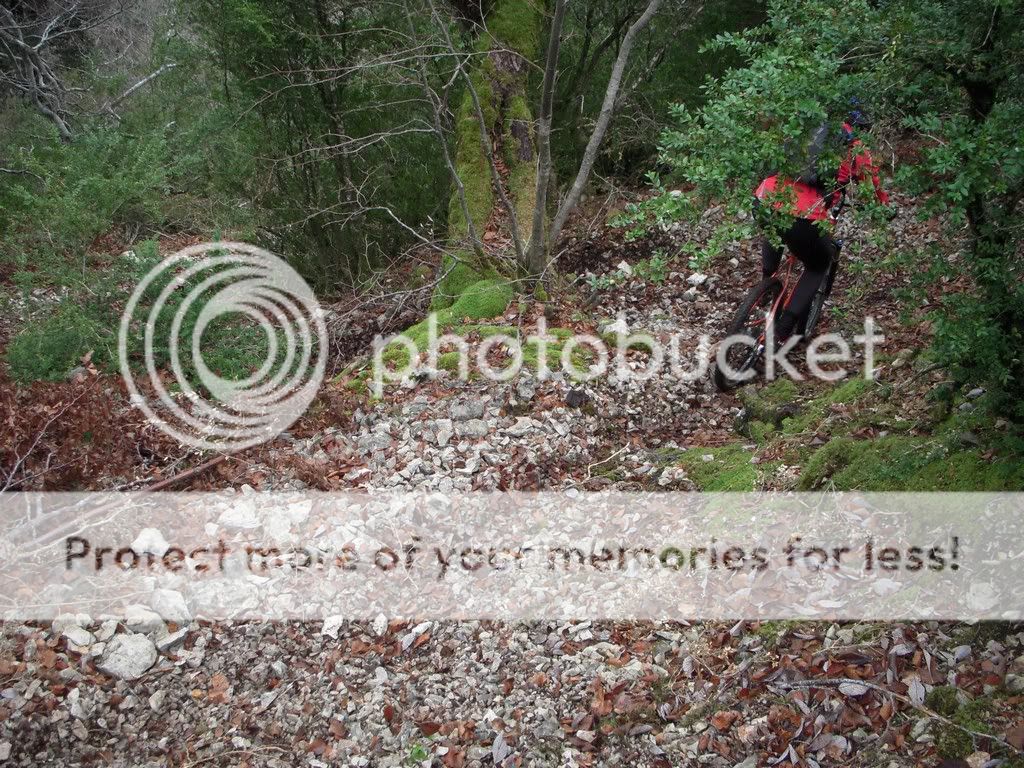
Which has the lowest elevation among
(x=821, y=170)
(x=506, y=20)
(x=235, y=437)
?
(x=235, y=437)

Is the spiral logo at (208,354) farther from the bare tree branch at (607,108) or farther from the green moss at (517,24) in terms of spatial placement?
the green moss at (517,24)

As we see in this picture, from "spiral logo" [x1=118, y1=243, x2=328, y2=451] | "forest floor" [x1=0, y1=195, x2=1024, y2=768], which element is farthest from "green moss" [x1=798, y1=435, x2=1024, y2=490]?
"spiral logo" [x1=118, y1=243, x2=328, y2=451]

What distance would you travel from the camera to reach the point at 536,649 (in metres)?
3.75

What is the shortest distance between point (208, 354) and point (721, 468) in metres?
4.24

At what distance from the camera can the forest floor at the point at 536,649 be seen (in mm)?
3012

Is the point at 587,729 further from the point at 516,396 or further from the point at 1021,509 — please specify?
the point at 516,396

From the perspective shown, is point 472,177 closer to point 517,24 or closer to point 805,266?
point 517,24

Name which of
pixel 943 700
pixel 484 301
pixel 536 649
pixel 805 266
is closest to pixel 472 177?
pixel 484 301

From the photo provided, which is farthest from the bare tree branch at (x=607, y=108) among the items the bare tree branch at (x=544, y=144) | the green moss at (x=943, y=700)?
the green moss at (x=943, y=700)

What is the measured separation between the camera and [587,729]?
3270mm

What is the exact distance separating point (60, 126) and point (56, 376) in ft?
26.0

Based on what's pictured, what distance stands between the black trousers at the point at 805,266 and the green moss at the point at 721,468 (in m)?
1.17

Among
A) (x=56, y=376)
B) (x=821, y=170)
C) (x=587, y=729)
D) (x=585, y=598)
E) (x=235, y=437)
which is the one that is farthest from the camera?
(x=56, y=376)

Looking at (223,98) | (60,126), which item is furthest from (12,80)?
(223,98)
